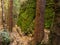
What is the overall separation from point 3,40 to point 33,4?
7.01 metres

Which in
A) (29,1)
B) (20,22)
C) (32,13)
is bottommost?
(20,22)

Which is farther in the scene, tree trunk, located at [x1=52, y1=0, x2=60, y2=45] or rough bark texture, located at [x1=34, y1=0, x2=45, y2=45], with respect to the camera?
rough bark texture, located at [x1=34, y1=0, x2=45, y2=45]

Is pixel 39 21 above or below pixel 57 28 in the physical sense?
below

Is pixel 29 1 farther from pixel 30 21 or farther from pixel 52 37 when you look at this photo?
pixel 52 37

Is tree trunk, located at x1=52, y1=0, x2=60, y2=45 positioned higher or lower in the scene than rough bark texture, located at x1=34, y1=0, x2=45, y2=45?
higher

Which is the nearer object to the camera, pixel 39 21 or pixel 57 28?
pixel 57 28

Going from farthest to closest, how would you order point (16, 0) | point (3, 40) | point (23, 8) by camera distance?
point (16, 0) < point (23, 8) < point (3, 40)

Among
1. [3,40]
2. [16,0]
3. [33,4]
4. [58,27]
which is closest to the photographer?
[58,27]

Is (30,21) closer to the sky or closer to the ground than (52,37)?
closer to the ground

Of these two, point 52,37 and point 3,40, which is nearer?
point 52,37

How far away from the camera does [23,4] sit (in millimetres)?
14328

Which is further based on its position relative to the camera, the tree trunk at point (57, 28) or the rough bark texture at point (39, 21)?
the rough bark texture at point (39, 21)

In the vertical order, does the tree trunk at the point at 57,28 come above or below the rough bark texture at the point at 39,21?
above

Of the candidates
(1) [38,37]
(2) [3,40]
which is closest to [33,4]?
(1) [38,37]
